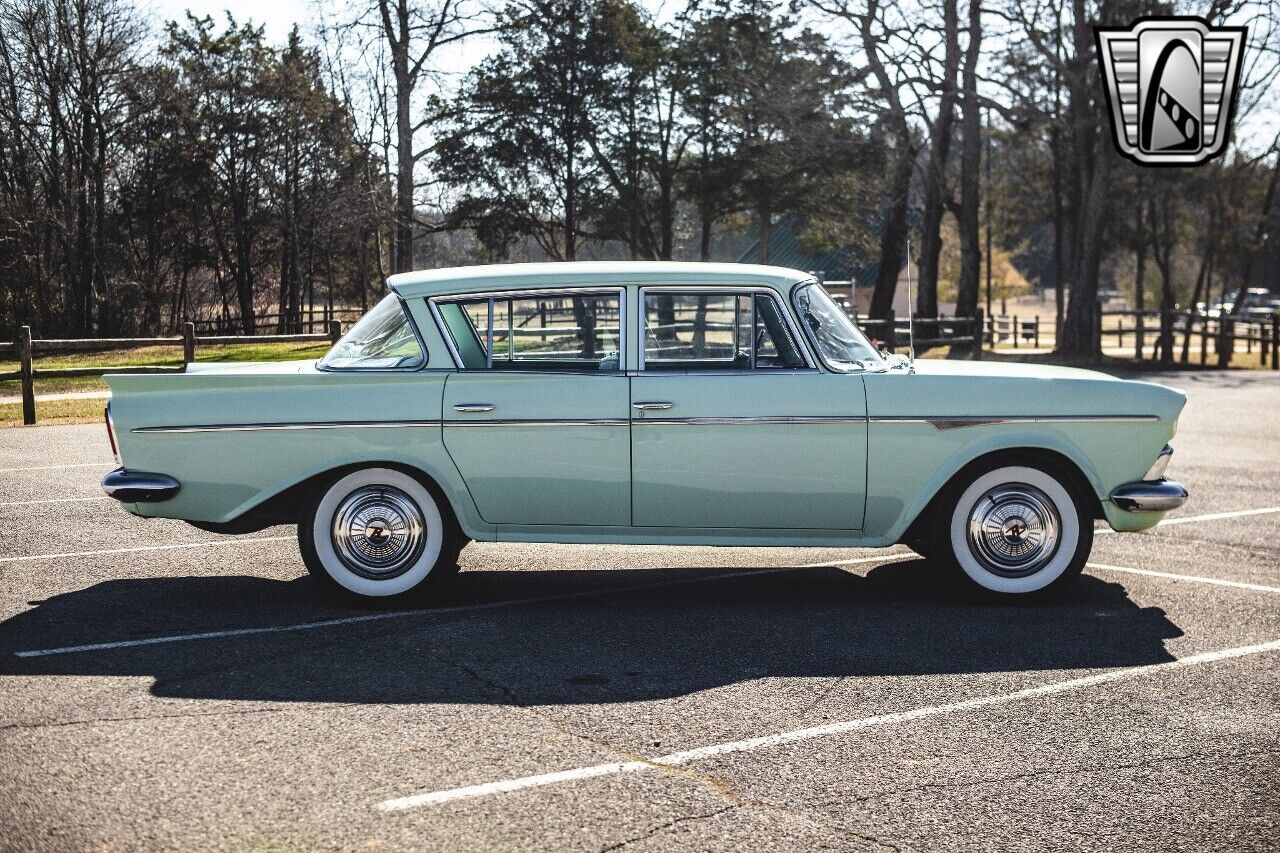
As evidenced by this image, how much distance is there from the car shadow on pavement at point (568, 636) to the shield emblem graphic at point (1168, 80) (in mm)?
12763

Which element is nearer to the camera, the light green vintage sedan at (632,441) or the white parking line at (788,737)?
the white parking line at (788,737)

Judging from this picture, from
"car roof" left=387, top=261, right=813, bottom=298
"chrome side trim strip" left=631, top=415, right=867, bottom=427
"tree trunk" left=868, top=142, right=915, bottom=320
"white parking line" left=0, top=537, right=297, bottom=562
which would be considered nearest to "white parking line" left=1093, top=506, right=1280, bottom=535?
"chrome side trim strip" left=631, top=415, right=867, bottom=427

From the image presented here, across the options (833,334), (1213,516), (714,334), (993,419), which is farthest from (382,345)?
(1213,516)

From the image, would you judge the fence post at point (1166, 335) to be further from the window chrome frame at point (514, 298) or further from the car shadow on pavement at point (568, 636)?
the window chrome frame at point (514, 298)

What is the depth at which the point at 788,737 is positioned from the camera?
4633 mm

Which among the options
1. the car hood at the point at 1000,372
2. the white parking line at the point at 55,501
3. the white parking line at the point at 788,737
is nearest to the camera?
the white parking line at the point at 788,737

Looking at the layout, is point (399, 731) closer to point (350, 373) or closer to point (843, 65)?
point (350, 373)

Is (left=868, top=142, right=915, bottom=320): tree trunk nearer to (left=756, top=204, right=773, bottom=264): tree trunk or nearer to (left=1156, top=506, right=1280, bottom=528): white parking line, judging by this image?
(left=756, top=204, right=773, bottom=264): tree trunk

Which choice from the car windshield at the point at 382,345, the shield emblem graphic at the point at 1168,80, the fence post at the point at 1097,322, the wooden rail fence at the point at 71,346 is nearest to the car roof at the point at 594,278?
the car windshield at the point at 382,345

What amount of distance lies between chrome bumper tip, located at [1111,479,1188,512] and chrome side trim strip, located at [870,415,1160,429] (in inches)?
13.1

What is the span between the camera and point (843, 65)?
33.2 m

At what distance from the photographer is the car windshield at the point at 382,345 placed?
6.70 meters

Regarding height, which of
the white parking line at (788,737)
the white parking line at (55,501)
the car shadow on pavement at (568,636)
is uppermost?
the white parking line at (55,501)

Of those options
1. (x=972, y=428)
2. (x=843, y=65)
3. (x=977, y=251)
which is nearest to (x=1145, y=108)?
(x=843, y=65)
